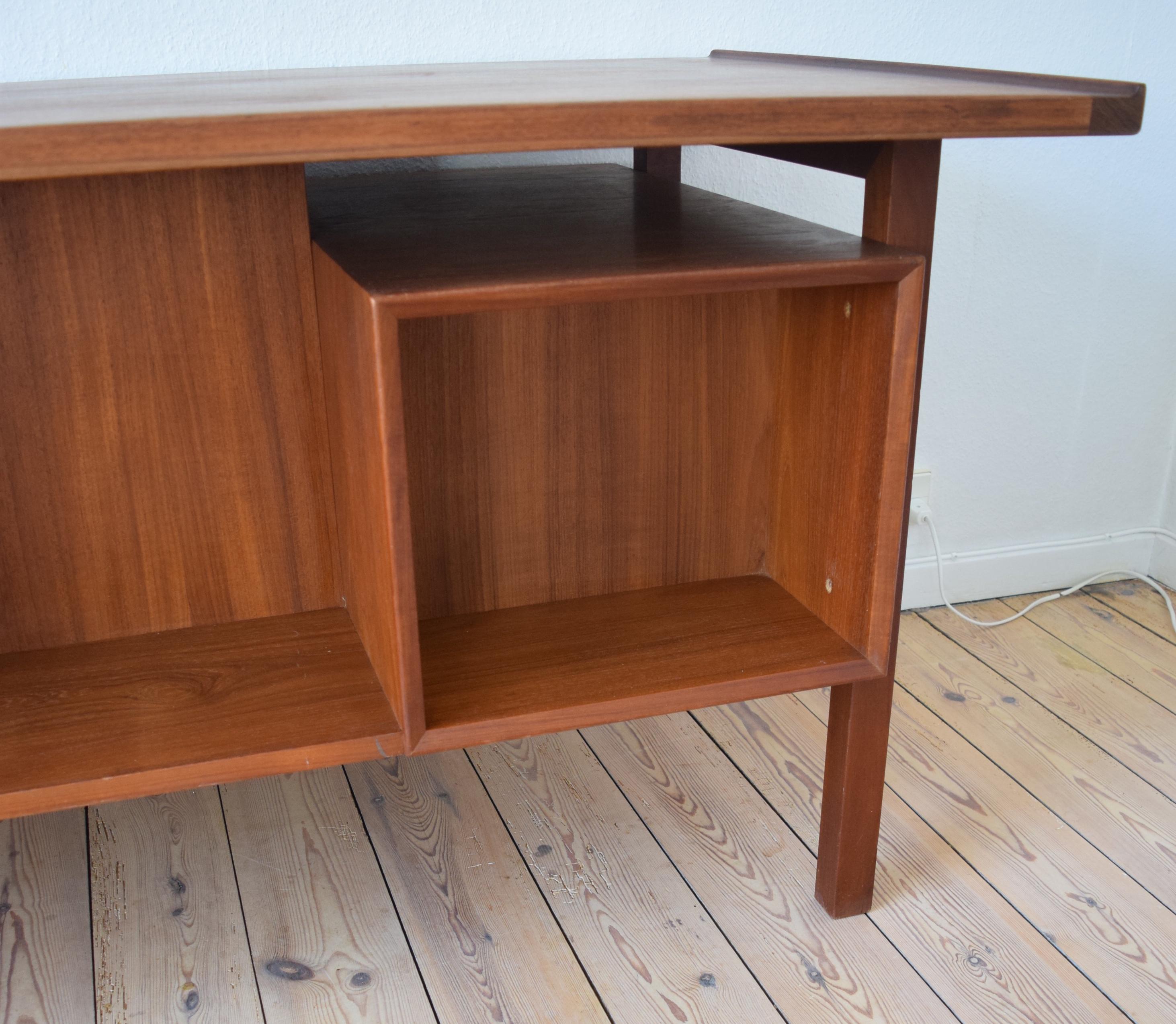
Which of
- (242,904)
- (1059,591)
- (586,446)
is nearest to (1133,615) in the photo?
(1059,591)

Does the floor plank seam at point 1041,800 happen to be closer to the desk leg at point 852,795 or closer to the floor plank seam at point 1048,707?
the floor plank seam at point 1048,707

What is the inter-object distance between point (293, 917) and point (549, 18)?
1.12 m

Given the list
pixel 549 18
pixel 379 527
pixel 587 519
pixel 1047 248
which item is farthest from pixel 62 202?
pixel 1047 248

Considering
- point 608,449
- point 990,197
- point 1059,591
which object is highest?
point 990,197

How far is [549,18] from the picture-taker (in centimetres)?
146

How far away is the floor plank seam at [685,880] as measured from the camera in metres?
1.15

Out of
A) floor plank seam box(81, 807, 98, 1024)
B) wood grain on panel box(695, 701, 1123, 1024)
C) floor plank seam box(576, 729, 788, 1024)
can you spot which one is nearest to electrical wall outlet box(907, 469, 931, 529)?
wood grain on panel box(695, 701, 1123, 1024)

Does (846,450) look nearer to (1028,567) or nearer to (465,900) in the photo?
(465,900)

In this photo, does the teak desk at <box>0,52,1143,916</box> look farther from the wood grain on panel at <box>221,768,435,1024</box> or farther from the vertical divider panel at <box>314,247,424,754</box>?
the wood grain on panel at <box>221,768,435,1024</box>

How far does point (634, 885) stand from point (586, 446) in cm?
50

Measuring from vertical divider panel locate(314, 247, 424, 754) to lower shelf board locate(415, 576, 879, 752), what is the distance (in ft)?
0.20

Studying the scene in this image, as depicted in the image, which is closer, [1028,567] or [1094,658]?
[1094,658]

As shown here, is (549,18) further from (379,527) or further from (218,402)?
(379,527)

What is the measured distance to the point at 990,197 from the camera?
173cm
